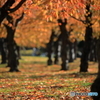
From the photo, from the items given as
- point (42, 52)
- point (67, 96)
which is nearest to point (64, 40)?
point (67, 96)

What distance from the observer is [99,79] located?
30.3 feet

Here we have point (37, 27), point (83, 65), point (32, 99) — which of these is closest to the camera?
point (32, 99)

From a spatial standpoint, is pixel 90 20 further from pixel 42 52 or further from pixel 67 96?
pixel 42 52

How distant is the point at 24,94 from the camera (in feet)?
41.8

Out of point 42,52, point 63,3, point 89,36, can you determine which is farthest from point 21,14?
point 42,52

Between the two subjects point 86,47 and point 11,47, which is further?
point 11,47

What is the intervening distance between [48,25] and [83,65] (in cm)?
1156

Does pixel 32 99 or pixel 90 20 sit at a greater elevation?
pixel 90 20

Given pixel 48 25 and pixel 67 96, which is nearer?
pixel 67 96

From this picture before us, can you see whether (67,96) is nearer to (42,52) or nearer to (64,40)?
(64,40)

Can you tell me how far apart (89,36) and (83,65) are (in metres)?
2.89

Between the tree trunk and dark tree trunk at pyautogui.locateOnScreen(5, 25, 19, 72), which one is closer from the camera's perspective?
the tree trunk

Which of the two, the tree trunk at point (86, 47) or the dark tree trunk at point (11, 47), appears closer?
the tree trunk at point (86, 47)

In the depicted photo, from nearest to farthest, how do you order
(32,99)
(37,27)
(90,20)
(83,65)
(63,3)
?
(32,99) → (63,3) → (90,20) → (83,65) → (37,27)
